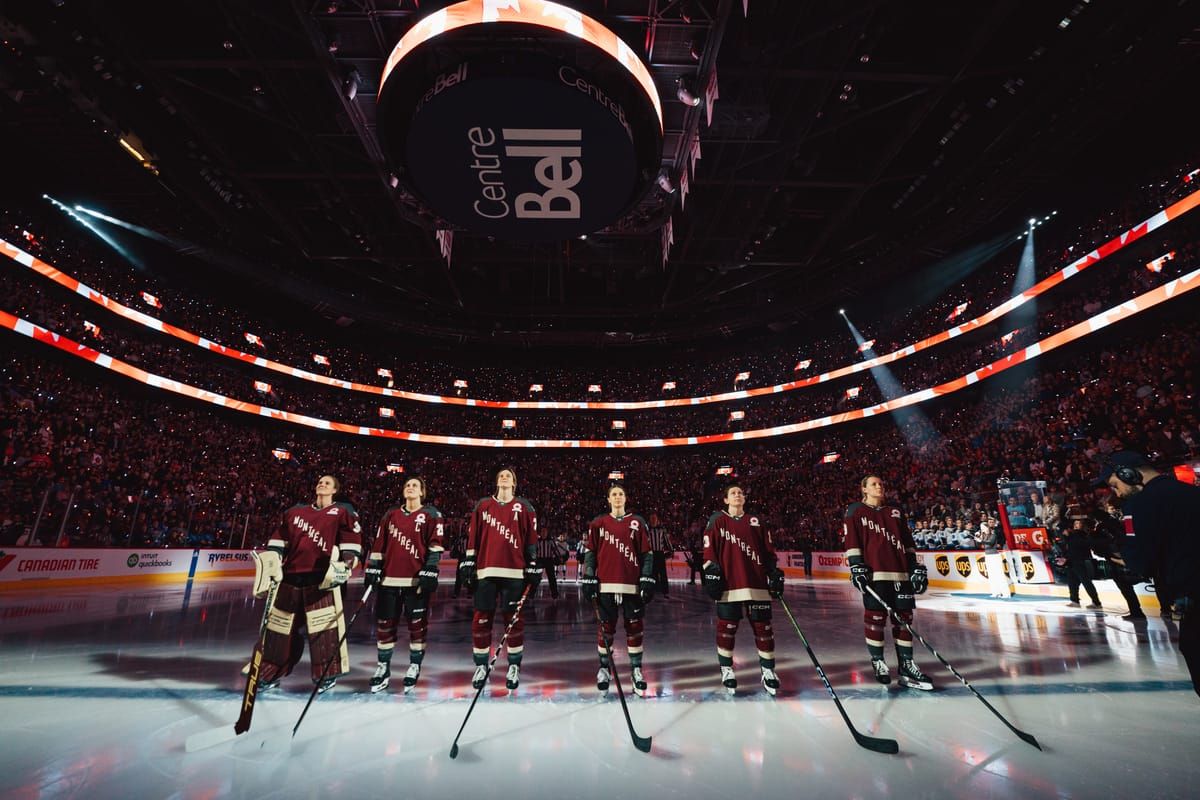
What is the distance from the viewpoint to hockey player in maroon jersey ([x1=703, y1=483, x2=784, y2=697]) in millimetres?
5281

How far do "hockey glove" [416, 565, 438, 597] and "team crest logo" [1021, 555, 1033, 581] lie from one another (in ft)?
53.5

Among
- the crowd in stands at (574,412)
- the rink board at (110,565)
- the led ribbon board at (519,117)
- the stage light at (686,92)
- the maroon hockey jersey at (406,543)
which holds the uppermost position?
the stage light at (686,92)

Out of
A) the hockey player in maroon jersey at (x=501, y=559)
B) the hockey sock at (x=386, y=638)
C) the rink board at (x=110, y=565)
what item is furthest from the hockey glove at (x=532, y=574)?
the rink board at (x=110, y=565)

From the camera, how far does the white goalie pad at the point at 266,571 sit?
184 inches

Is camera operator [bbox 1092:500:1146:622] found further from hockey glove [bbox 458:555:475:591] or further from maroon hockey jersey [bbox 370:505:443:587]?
maroon hockey jersey [bbox 370:505:443:587]

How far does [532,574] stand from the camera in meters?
5.61

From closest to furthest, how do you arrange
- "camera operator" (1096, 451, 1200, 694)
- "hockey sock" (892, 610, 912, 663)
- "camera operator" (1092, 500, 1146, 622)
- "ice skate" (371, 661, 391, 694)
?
"camera operator" (1096, 451, 1200, 694) → "ice skate" (371, 661, 391, 694) → "hockey sock" (892, 610, 912, 663) → "camera operator" (1092, 500, 1146, 622)

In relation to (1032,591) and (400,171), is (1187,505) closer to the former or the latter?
(400,171)

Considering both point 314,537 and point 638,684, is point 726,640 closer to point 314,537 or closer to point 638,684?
point 638,684

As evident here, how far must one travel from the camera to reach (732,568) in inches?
228

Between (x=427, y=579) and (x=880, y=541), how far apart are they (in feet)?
16.8

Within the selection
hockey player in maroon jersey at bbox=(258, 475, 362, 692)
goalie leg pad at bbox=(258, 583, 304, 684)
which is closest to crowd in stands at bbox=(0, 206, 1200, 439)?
hockey player in maroon jersey at bbox=(258, 475, 362, 692)

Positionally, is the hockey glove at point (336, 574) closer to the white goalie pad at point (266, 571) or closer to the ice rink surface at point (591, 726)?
the white goalie pad at point (266, 571)

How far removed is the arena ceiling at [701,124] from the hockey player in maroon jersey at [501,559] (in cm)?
1104
